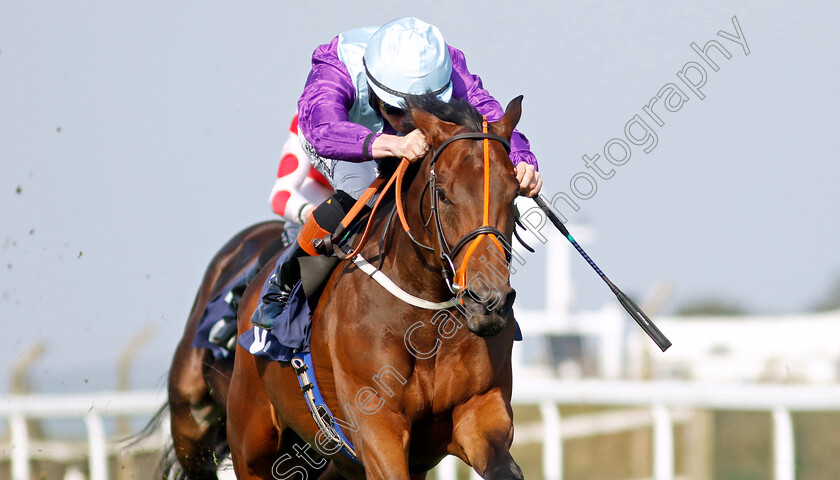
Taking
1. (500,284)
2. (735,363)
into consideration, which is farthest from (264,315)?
(735,363)

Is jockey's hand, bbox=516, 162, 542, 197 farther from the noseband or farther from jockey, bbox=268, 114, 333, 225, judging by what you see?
jockey, bbox=268, 114, 333, 225

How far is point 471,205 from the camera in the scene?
3.00 m

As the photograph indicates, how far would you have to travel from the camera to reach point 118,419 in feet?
23.9

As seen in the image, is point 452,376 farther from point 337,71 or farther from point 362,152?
point 337,71

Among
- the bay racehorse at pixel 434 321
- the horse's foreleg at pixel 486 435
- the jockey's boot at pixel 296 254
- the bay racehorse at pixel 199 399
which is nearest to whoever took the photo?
the bay racehorse at pixel 434 321

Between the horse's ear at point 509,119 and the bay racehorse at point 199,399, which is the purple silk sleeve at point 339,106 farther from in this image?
the bay racehorse at point 199,399

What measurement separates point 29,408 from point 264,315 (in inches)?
149

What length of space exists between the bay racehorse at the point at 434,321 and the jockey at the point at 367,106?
0.18 meters

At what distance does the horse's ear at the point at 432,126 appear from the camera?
324cm

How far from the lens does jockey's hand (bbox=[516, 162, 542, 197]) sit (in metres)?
3.32

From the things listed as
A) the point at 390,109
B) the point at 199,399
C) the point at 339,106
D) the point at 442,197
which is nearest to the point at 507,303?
the point at 442,197

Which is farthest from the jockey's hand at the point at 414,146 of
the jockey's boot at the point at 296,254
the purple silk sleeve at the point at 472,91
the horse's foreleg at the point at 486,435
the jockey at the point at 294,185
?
the jockey at the point at 294,185

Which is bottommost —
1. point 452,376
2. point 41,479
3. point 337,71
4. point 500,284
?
point 41,479

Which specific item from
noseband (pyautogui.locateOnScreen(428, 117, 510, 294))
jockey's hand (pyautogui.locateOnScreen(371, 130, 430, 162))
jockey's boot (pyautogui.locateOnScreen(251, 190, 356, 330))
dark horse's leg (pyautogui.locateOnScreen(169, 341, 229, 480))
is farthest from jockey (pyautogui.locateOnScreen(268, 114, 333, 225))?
noseband (pyautogui.locateOnScreen(428, 117, 510, 294))
